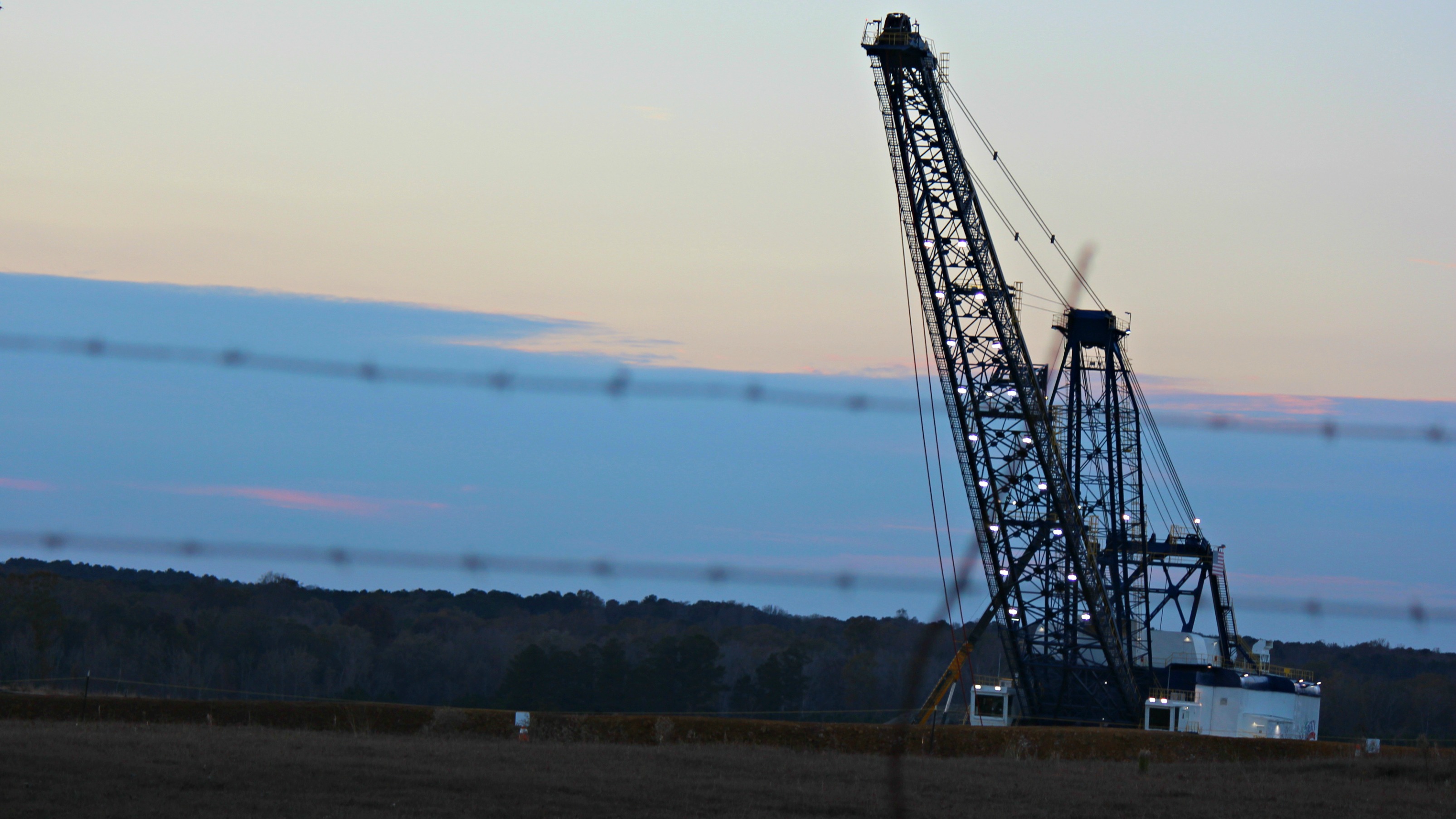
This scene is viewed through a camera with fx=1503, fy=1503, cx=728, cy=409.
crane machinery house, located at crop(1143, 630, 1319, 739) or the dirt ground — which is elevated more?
crane machinery house, located at crop(1143, 630, 1319, 739)

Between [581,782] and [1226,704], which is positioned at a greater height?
[1226,704]

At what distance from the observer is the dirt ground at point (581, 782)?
2764 cm

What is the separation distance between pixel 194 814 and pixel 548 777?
30.1 feet

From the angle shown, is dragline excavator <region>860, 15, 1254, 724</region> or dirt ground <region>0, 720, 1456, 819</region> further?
dragline excavator <region>860, 15, 1254, 724</region>

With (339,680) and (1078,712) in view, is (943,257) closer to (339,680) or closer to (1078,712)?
(1078,712)

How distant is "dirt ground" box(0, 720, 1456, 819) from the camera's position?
27.6 metres

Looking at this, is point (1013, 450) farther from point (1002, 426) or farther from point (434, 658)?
point (434, 658)

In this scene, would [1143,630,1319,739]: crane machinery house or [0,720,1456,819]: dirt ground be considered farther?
[1143,630,1319,739]: crane machinery house

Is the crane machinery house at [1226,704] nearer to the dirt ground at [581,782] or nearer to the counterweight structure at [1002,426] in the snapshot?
the counterweight structure at [1002,426]

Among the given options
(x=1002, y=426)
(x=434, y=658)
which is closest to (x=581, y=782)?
(x=1002, y=426)

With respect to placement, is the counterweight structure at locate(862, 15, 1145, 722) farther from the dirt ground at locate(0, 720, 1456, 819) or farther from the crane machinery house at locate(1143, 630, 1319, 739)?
the dirt ground at locate(0, 720, 1456, 819)

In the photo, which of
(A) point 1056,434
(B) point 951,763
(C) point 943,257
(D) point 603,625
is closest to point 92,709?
(B) point 951,763

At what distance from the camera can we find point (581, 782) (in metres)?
32.2

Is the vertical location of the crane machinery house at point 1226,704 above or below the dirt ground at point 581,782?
above
